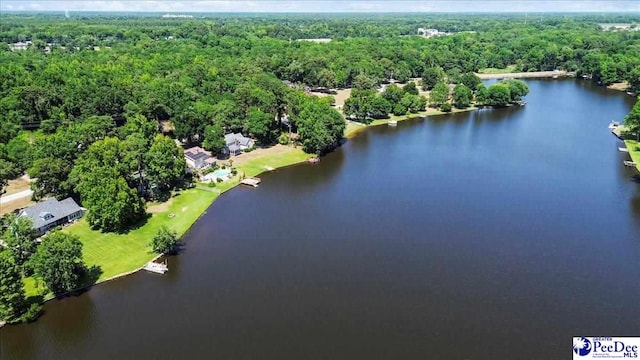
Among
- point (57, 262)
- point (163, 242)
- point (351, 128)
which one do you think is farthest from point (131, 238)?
point (351, 128)

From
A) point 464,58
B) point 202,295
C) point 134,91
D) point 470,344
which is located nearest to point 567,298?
point 470,344

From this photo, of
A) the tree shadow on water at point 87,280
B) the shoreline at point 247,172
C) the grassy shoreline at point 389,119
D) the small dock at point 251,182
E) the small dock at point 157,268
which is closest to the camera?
the tree shadow on water at point 87,280

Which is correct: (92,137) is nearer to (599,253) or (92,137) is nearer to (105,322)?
(105,322)

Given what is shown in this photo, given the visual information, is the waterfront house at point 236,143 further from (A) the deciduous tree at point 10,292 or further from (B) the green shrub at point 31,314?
(B) the green shrub at point 31,314

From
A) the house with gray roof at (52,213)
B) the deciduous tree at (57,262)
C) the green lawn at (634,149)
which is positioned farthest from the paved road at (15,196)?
the green lawn at (634,149)

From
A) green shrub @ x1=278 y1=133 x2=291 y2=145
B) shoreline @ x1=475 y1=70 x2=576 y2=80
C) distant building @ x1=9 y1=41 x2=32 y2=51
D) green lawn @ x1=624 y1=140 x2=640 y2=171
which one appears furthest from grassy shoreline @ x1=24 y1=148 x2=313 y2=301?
distant building @ x1=9 y1=41 x2=32 y2=51

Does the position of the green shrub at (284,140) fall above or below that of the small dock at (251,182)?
above

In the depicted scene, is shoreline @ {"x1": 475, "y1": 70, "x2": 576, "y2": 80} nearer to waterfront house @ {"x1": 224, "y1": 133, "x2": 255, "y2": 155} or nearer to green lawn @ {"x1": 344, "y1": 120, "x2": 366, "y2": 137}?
green lawn @ {"x1": 344, "y1": 120, "x2": 366, "y2": 137}
